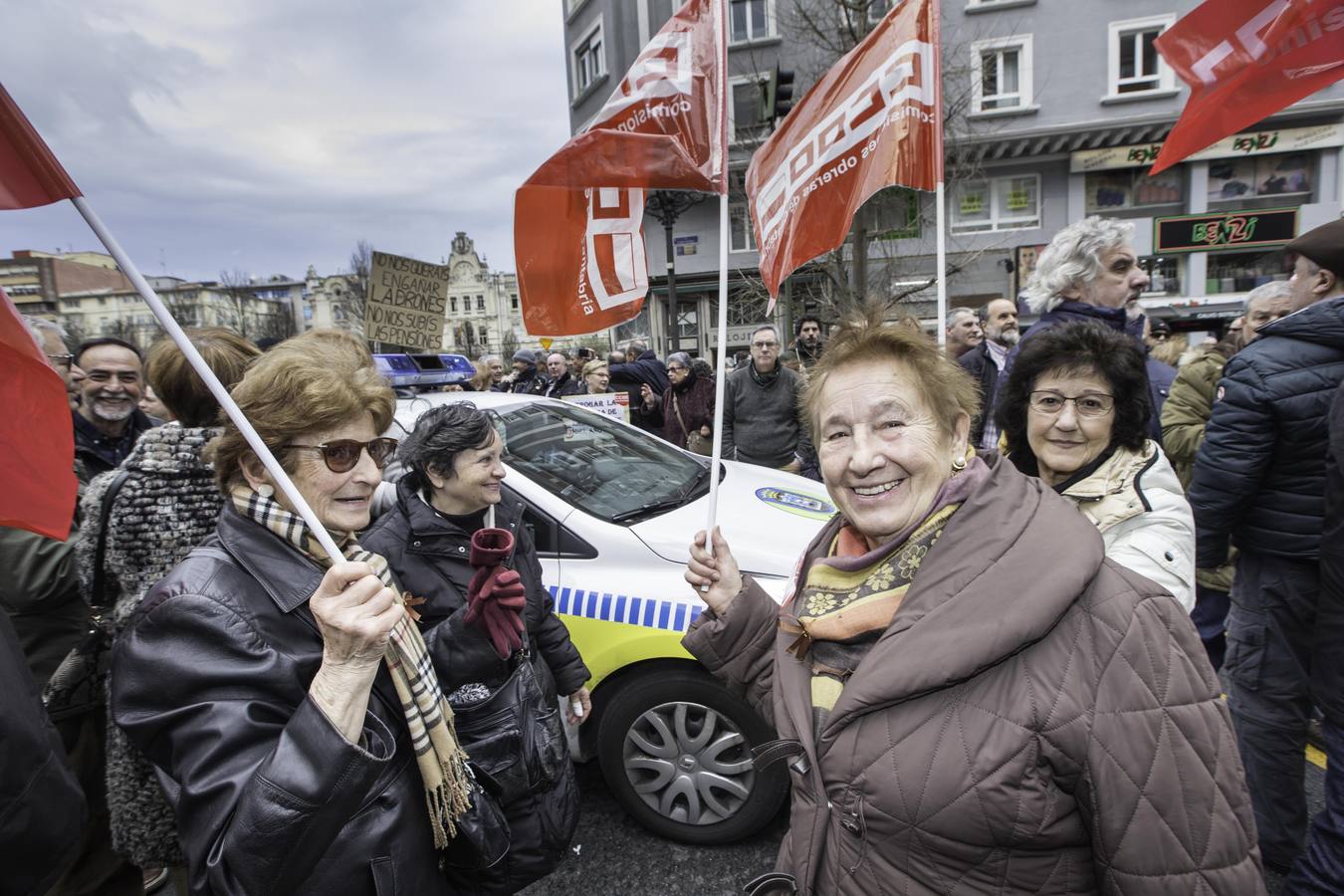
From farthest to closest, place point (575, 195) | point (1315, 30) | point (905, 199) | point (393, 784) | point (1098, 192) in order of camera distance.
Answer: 1. point (1098, 192)
2. point (905, 199)
3. point (575, 195)
4. point (1315, 30)
5. point (393, 784)

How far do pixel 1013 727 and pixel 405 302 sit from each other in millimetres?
5460

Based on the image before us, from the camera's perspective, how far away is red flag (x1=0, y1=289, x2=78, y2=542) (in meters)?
1.22

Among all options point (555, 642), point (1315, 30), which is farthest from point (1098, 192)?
point (555, 642)

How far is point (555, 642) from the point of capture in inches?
99.2

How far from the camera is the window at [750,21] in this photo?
21.2m

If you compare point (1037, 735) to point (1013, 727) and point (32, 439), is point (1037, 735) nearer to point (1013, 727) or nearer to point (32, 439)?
point (1013, 727)

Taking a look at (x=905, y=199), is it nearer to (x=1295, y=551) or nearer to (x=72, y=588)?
(x=1295, y=551)

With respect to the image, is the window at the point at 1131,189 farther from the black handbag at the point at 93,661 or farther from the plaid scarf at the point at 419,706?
the black handbag at the point at 93,661

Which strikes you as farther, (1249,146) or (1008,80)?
(1008,80)

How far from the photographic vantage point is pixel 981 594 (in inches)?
43.1

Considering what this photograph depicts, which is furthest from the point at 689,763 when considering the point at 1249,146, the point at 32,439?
the point at 1249,146

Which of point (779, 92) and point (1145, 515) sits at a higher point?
point (779, 92)

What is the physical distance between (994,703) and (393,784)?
1.21 metres

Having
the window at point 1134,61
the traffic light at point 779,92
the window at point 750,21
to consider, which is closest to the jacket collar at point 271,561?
the traffic light at point 779,92
